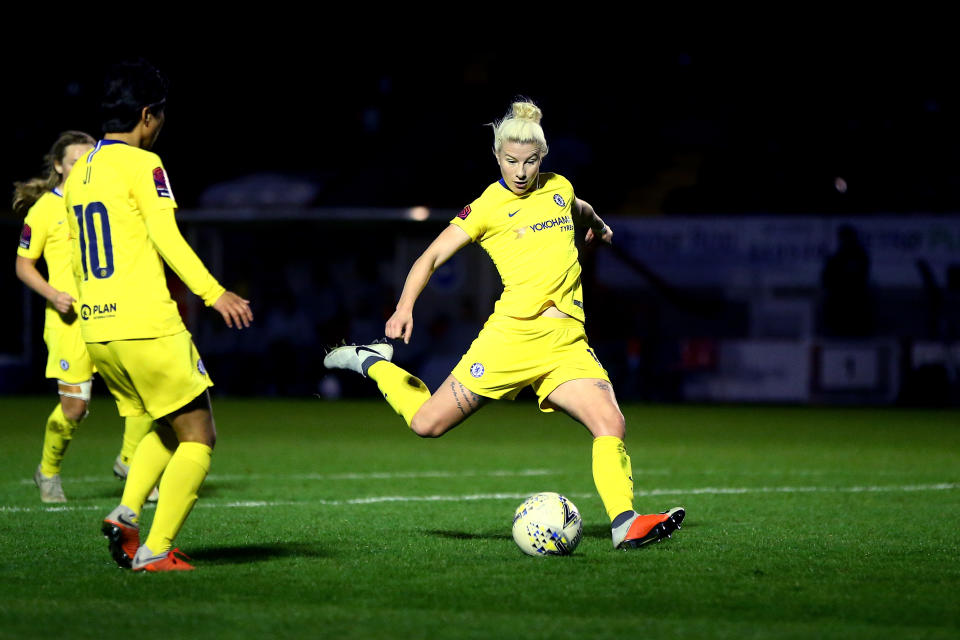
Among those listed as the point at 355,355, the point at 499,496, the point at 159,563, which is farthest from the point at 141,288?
the point at 499,496

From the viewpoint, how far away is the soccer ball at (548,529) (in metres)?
6.15

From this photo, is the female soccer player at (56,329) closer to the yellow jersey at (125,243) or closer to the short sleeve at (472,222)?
the short sleeve at (472,222)

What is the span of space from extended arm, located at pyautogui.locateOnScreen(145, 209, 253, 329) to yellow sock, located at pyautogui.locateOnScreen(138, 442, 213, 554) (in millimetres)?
613

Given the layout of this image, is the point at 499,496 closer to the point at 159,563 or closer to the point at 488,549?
the point at 488,549

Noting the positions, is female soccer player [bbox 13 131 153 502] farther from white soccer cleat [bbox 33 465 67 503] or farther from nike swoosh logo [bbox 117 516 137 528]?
nike swoosh logo [bbox 117 516 137 528]

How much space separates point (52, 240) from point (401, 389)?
2.72 metres

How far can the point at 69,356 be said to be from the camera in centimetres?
838

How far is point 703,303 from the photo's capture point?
19.0 metres

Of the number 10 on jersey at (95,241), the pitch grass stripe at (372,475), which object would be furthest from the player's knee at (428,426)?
the pitch grass stripe at (372,475)

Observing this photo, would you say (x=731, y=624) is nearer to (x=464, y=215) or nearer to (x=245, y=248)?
(x=464, y=215)

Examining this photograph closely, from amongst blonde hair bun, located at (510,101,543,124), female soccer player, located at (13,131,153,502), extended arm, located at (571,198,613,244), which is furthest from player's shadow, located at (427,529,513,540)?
female soccer player, located at (13,131,153,502)

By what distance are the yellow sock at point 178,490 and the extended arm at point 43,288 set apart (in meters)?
2.56

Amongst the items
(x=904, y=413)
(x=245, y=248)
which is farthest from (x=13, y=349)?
(x=904, y=413)

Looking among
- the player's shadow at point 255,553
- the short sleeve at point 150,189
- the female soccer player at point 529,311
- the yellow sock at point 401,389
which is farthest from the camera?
the yellow sock at point 401,389
